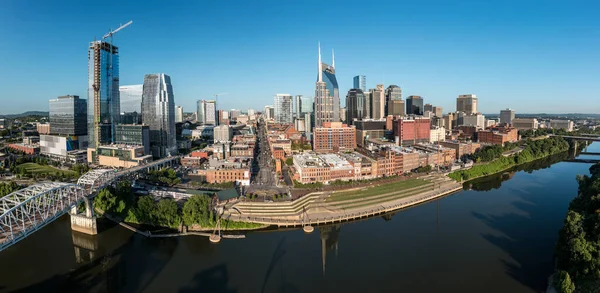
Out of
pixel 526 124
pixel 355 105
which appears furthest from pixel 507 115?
pixel 355 105

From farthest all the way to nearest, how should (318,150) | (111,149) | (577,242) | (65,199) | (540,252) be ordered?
(318,150), (111,149), (65,199), (540,252), (577,242)

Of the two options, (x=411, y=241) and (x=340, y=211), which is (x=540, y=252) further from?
(x=340, y=211)

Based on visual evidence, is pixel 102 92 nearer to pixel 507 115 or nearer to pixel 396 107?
pixel 396 107

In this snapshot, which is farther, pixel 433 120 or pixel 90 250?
pixel 433 120

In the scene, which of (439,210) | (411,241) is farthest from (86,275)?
(439,210)

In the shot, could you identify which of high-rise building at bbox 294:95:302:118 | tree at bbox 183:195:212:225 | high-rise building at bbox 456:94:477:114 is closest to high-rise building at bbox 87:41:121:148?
tree at bbox 183:195:212:225

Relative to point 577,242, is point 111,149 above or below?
above

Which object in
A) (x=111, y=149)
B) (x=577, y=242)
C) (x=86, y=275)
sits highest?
(x=111, y=149)
